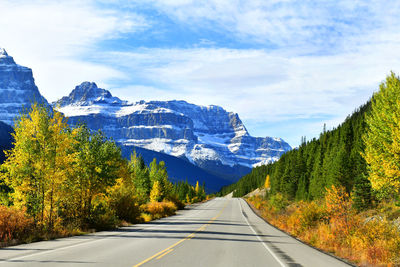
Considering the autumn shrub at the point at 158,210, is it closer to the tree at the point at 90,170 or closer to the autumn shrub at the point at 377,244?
the tree at the point at 90,170

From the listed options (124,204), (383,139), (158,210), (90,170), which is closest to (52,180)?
(90,170)

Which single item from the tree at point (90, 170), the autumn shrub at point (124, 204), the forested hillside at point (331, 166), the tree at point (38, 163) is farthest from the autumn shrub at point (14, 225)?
the forested hillside at point (331, 166)

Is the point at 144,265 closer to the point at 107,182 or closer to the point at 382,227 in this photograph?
the point at 382,227

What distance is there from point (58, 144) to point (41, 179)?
230 cm

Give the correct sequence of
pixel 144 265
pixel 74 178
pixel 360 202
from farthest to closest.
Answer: pixel 360 202, pixel 74 178, pixel 144 265

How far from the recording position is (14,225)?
17.4m

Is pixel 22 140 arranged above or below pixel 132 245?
above

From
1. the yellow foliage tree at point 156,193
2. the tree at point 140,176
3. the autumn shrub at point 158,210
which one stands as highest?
the tree at point 140,176

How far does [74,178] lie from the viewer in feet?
78.5

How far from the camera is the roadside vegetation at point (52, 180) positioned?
19.3 m

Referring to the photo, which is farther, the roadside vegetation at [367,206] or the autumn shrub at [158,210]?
the autumn shrub at [158,210]

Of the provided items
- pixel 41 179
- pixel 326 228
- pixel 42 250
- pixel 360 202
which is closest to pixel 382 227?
pixel 326 228

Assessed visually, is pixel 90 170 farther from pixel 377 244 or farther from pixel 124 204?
pixel 377 244

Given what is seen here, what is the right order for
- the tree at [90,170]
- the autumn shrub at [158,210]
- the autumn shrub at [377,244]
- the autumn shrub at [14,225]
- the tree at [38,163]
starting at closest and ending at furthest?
the autumn shrub at [377,244], the autumn shrub at [14,225], the tree at [38,163], the tree at [90,170], the autumn shrub at [158,210]
